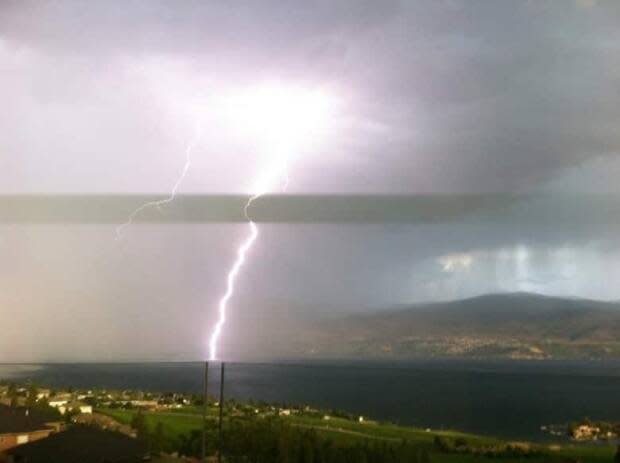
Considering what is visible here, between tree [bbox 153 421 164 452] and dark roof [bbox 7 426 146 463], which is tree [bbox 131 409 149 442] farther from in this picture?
dark roof [bbox 7 426 146 463]

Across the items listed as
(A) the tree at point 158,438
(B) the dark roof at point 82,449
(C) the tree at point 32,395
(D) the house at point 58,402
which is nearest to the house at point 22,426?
(B) the dark roof at point 82,449

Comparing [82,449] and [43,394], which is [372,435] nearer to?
[82,449]

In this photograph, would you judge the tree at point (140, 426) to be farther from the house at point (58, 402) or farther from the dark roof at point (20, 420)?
the house at point (58, 402)

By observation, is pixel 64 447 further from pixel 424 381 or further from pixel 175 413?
pixel 424 381

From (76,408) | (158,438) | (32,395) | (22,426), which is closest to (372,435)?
(158,438)

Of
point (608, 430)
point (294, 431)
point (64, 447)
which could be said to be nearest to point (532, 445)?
point (608, 430)

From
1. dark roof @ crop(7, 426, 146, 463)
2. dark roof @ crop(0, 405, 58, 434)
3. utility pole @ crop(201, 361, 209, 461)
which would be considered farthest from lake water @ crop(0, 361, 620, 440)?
dark roof @ crop(7, 426, 146, 463)

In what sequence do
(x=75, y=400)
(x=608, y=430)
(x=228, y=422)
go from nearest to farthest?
(x=228, y=422)
(x=608, y=430)
(x=75, y=400)
